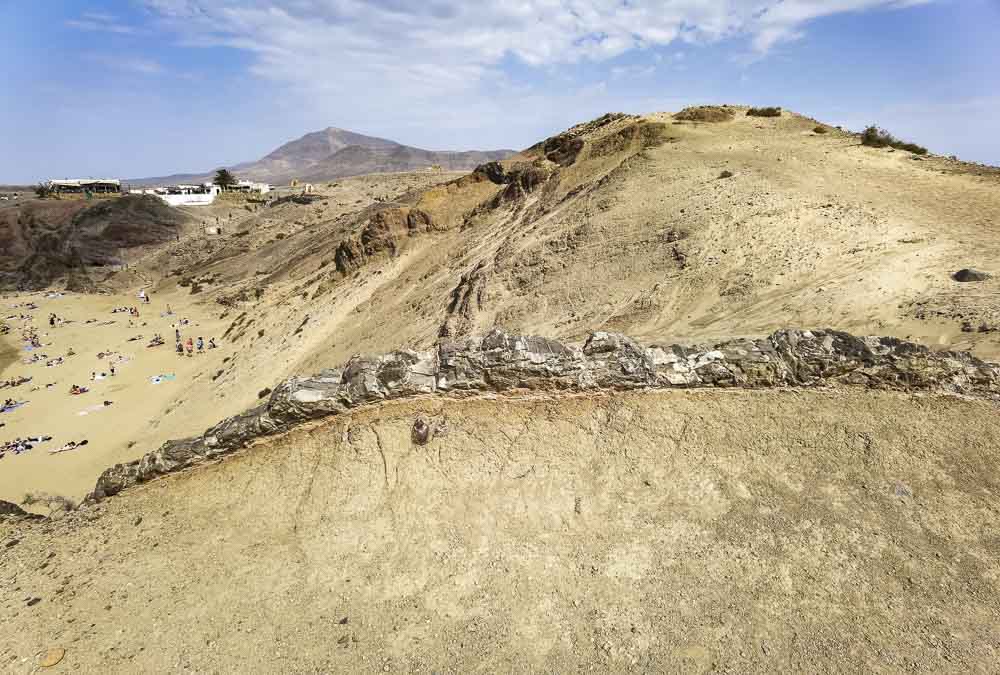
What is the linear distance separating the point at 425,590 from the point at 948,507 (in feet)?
21.2

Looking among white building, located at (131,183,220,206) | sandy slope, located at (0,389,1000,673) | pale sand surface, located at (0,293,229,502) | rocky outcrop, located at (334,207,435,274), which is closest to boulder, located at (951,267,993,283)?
sandy slope, located at (0,389,1000,673)

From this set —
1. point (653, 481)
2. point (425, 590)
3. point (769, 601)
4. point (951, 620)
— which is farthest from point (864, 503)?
point (425, 590)

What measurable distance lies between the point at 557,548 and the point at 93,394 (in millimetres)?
26853

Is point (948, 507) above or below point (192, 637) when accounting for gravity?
above

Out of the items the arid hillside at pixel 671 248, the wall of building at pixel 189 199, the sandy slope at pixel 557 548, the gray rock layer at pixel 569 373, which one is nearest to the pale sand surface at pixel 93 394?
the arid hillside at pixel 671 248

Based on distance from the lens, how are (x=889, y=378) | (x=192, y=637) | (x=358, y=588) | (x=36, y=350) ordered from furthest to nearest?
(x=36, y=350) → (x=889, y=378) → (x=358, y=588) → (x=192, y=637)

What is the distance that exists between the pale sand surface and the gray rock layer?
10941 millimetres

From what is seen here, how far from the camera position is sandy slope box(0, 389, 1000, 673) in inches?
206

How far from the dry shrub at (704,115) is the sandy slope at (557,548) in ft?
66.7

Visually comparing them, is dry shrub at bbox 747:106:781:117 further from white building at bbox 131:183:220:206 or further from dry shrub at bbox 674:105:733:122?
white building at bbox 131:183:220:206

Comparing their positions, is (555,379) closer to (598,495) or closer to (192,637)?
(598,495)

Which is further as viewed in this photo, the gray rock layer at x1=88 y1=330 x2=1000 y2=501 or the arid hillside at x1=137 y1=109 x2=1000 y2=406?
the arid hillside at x1=137 y1=109 x2=1000 y2=406

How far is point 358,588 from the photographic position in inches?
237

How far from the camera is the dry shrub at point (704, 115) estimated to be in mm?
24109
